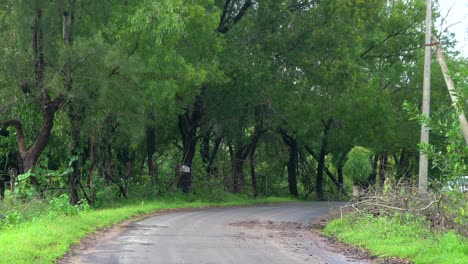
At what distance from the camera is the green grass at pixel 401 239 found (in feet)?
39.4

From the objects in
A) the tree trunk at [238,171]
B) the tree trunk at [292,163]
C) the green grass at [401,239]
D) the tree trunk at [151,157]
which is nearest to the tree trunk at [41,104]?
the tree trunk at [151,157]

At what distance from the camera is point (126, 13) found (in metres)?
22.9

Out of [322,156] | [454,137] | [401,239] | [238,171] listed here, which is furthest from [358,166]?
[322,156]

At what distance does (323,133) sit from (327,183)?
12662 millimetres

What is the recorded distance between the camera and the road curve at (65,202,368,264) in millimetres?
12086

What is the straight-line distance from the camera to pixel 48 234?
13.9 metres

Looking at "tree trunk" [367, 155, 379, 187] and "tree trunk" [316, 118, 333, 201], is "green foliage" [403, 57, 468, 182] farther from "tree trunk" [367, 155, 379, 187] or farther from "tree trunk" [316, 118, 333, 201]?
"tree trunk" [316, 118, 333, 201]

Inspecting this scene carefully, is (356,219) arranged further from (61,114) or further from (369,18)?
(369,18)

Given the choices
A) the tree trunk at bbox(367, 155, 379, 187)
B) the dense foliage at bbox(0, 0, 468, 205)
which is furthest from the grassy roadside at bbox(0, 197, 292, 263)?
the tree trunk at bbox(367, 155, 379, 187)

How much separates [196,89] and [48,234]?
14.6m

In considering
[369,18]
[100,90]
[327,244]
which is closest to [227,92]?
[369,18]

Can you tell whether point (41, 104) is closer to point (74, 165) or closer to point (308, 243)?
point (74, 165)

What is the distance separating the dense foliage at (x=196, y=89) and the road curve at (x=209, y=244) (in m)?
3.91

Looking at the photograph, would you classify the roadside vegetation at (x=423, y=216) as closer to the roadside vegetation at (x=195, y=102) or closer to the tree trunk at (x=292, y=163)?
the roadside vegetation at (x=195, y=102)
